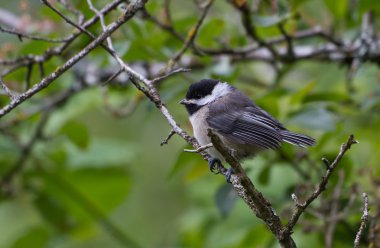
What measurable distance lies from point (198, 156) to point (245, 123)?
33cm

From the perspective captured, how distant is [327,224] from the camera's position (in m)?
3.31

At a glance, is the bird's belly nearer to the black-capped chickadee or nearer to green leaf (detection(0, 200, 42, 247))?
the black-capped chickadee

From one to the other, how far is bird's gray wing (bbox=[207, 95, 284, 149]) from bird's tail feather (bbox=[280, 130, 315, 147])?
1.3 inches

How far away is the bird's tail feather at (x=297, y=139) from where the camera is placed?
3273 mm

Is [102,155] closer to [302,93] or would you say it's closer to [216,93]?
[216,93]

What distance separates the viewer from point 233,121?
368cm

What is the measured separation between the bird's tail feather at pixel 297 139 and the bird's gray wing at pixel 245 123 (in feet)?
0.11

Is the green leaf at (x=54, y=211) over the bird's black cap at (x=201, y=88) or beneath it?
beneath

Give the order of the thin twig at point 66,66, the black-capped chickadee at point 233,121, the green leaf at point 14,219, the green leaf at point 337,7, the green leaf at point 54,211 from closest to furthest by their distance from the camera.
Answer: the thin twig at point 66,66
the black-capped chickadee at point 233,121
the green leaf at point 337,7
the green leaf at point 54,211
the green leaf at point 14,219

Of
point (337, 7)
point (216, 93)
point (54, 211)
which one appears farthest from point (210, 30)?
point (54, 211)

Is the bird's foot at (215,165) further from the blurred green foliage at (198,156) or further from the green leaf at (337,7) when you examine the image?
the green leaf at (337,7)

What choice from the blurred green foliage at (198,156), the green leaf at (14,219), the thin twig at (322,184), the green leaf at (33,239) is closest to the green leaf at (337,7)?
the blurred green foliage at (198,156)

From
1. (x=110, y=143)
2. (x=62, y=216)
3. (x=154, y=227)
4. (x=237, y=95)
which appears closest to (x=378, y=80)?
(x=237, y=95)

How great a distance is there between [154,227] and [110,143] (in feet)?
5.65
